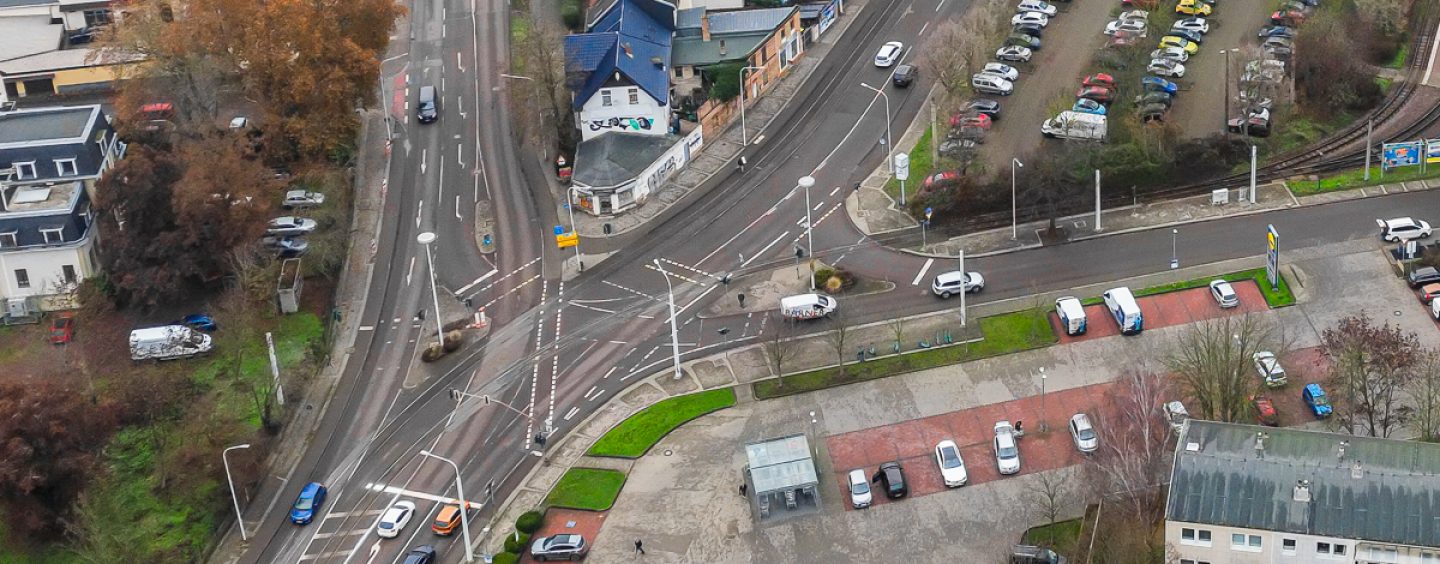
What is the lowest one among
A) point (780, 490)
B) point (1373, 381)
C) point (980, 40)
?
point (780, 490)

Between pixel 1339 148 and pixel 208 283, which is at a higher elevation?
pixel 1339 148

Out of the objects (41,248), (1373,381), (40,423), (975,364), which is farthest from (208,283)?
(1373,381)

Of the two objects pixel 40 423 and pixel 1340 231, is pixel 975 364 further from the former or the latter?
pixel 40 423

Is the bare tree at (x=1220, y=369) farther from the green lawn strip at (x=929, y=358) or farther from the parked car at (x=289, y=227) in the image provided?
the parked car at (x=289, y=227)

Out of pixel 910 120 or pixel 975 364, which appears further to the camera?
pixel 910 120

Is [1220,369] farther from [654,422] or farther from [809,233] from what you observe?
[809,233]

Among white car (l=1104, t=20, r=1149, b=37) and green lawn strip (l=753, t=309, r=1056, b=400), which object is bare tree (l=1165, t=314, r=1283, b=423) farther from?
white car (l=1104, t=20, r=1149, b=37)

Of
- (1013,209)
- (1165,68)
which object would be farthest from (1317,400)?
(1165,68)

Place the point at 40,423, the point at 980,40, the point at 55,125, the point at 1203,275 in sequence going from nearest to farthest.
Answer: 1. the point at 40,423
2. the point at 1203,275
3. the point at 55,125
4. the point at 980,40
